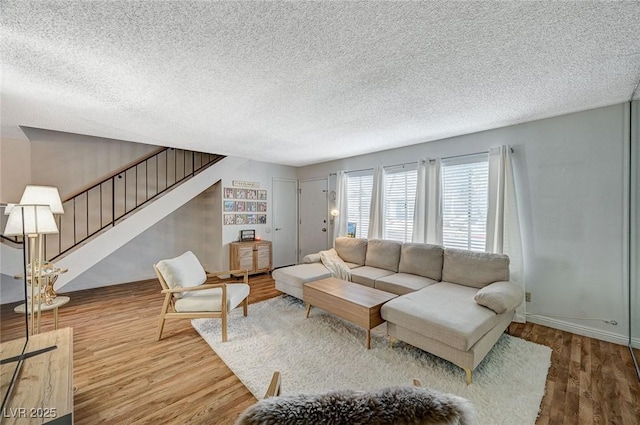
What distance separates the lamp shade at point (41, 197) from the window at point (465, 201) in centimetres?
505

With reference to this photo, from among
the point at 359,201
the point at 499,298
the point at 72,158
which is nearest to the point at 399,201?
the point at 359,201

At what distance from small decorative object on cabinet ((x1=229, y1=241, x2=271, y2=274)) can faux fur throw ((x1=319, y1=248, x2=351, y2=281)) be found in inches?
59.7

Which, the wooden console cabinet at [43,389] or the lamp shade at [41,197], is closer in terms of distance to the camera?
the wooden console cabinet at [43,389]

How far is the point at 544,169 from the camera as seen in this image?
10.0 ft

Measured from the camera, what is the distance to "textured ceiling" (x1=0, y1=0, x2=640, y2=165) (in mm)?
1400

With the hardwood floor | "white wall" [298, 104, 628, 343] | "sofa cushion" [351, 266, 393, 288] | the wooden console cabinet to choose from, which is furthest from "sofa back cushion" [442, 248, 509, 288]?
the wooden console cabinet

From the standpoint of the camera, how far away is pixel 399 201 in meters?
4.43

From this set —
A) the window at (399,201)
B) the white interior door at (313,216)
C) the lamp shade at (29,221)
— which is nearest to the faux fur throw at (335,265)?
the window at (399,201)

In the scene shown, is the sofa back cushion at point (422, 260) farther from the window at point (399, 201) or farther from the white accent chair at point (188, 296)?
the white accent chair at point (188, 296)

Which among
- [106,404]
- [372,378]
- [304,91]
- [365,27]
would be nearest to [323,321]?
[372,378]

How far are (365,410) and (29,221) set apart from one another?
3.06 m

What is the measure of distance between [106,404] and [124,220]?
288cm

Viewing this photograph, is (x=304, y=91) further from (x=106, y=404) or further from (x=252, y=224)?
(x=252, y=224)

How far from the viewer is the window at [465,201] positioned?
3.52 m
